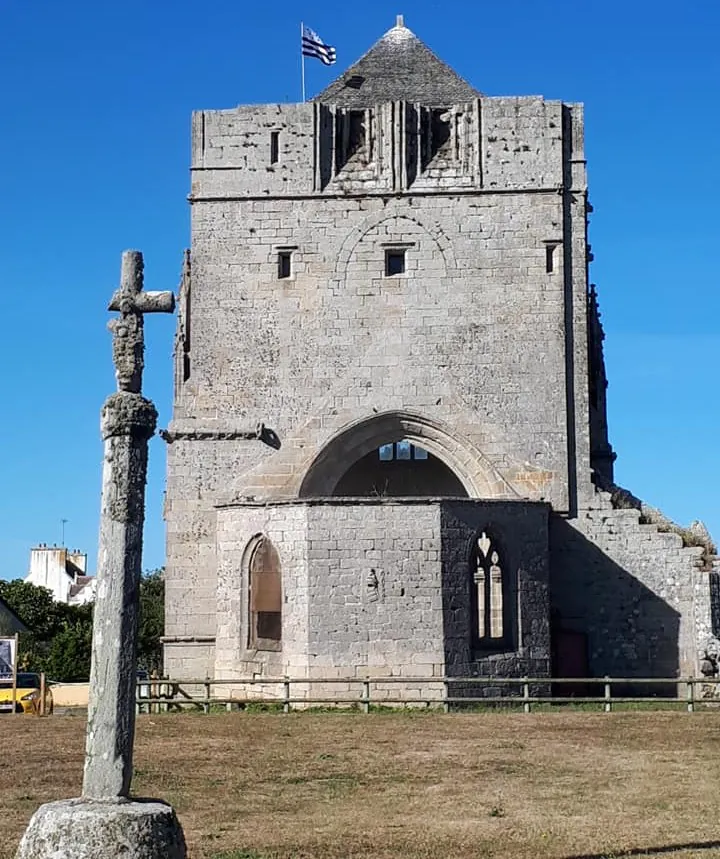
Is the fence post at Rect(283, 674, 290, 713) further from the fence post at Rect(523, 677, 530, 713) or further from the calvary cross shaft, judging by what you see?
the calvary cross shaft

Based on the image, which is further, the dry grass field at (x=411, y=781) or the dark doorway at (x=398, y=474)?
the dark doorway at (x=398, y=474)

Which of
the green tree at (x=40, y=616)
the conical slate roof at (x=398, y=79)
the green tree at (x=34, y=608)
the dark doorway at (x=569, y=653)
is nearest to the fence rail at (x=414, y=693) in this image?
the dark doorway at (x=569, y=653)

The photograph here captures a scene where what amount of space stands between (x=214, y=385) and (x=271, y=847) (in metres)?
18.2

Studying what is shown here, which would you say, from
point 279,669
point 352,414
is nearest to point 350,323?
point 352,414

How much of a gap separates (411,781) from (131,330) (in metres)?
7.45

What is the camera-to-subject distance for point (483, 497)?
92.5 ft

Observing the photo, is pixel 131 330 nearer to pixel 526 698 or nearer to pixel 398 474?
pixel 526 698

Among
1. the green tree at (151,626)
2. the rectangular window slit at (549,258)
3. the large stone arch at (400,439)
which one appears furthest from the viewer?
the green tree at (151,626)

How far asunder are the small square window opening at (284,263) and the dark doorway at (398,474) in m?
4.64

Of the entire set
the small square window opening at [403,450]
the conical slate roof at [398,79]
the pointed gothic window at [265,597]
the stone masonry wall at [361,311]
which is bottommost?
the pointed gothic window at [265,597]

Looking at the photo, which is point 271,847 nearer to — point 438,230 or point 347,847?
point 347,847

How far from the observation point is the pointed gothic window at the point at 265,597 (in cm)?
2619

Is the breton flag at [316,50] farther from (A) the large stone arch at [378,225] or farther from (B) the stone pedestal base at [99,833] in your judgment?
(B) the stone pedestal base at [99,833]

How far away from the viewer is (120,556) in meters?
10.7
